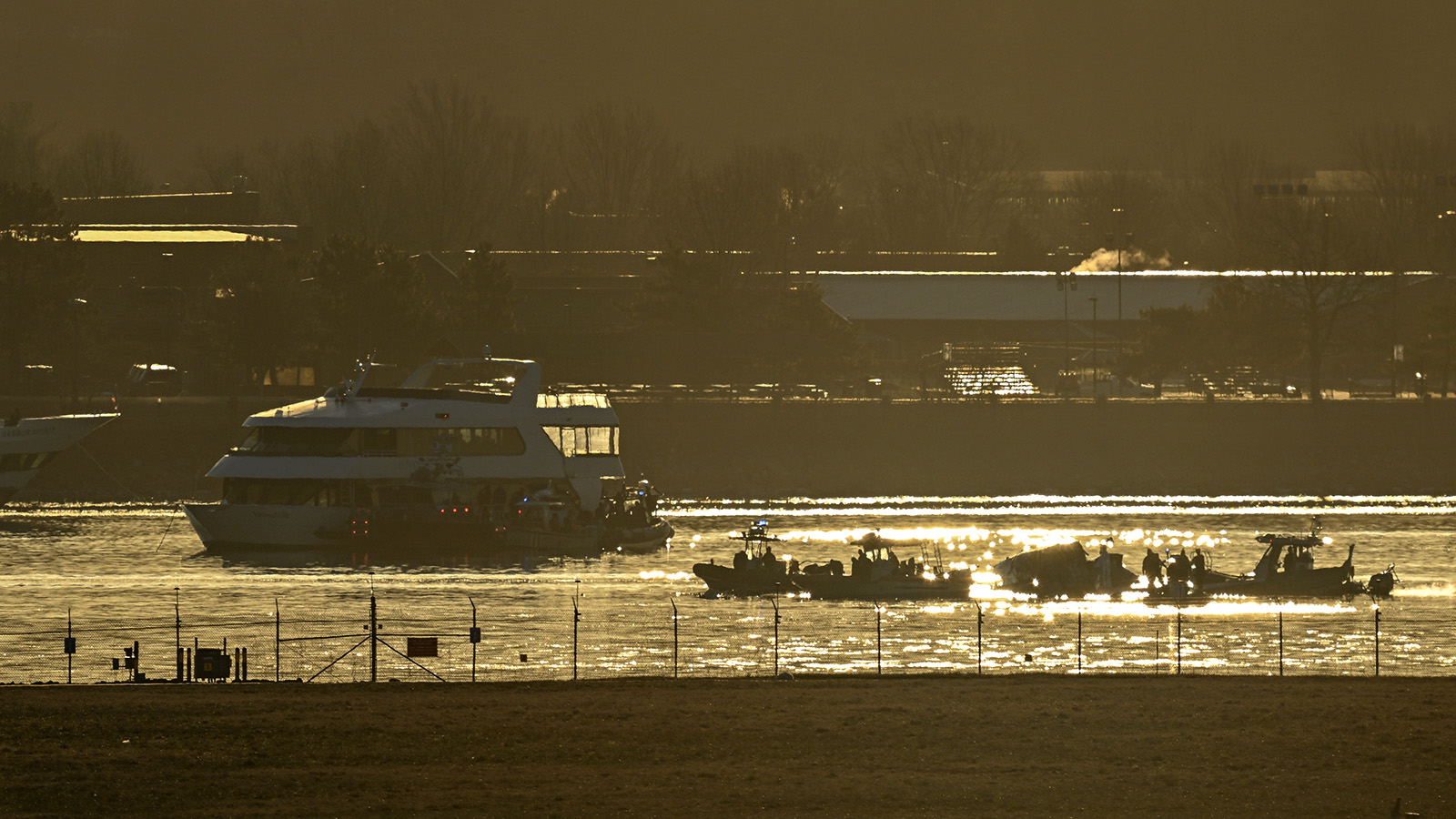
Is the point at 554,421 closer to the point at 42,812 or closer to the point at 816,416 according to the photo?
the point at 816,416

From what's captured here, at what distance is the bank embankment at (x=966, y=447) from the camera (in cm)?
9094

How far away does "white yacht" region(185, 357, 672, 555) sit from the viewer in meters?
61.5

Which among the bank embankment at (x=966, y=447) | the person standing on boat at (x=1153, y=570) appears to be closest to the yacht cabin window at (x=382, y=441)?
the person standing on boat at (x=1153, y=570)

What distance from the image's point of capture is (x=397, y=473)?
62844mm

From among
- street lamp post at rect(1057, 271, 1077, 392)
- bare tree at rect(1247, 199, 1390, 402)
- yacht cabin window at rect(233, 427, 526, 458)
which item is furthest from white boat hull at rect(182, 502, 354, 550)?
bare tree at rect(1247, 199, 1390, 402)

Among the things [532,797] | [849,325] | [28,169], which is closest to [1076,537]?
[532,797]

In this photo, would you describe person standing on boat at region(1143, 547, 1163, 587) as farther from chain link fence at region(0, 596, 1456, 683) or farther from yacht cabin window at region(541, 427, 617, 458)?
yacht cabin window at region(541, 427, 617, 458)

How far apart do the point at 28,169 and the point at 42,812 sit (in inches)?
6791

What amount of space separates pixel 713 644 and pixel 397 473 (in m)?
23.9

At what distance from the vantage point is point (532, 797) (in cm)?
2508

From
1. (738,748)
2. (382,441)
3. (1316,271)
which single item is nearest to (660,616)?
(738,748)

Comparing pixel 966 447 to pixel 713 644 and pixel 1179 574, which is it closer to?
pixel 1179 574

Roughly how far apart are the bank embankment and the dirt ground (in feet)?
183

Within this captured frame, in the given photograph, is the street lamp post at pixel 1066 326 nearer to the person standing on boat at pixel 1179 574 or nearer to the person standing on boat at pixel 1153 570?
the person standing on boat at pixel 1153 570
